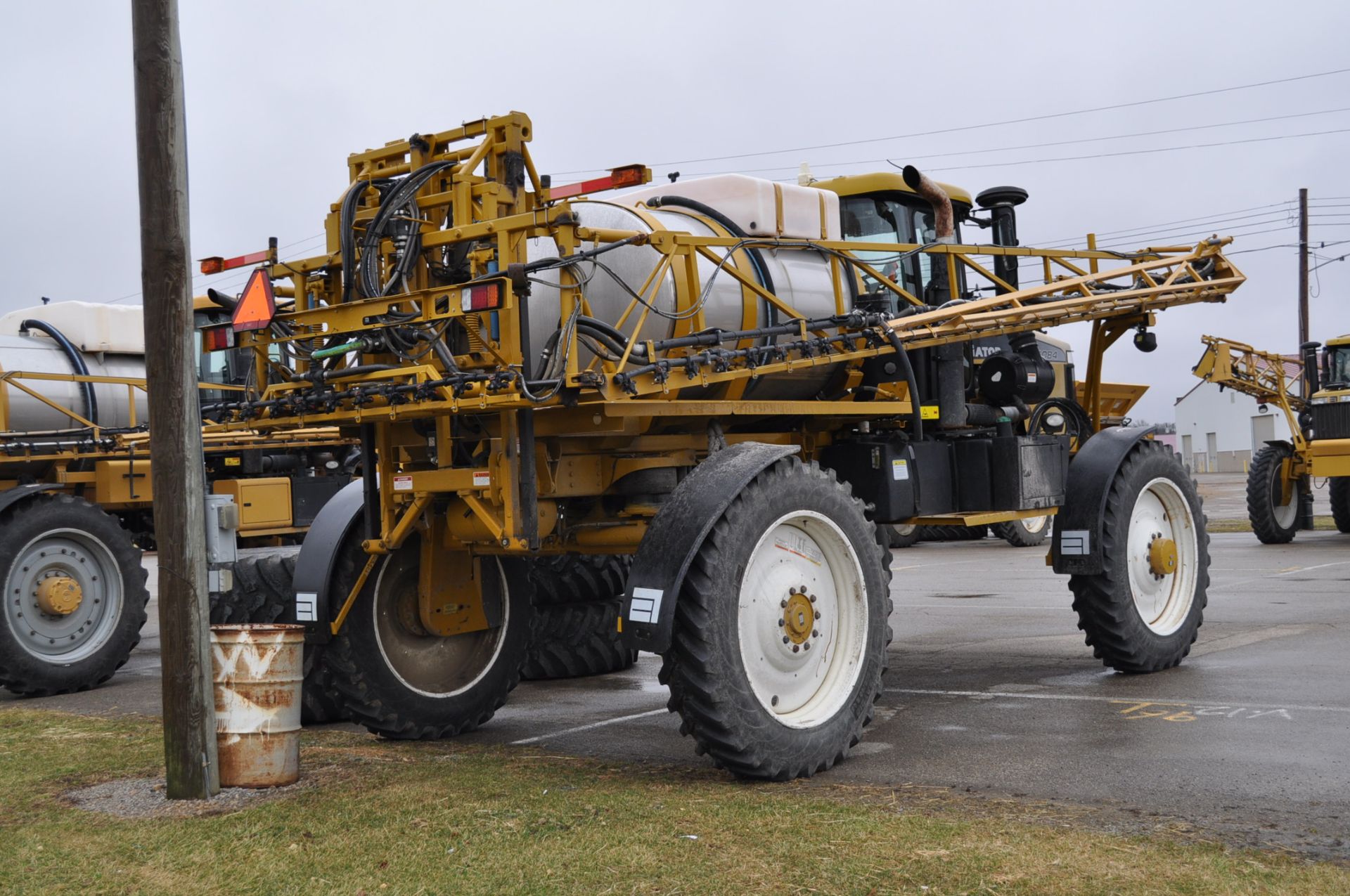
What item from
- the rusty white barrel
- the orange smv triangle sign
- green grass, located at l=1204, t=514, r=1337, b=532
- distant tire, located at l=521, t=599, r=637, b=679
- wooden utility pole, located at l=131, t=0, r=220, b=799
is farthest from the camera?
green grass, located at l=1204, t=514, r=1337, b=532

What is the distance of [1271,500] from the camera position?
22312mm

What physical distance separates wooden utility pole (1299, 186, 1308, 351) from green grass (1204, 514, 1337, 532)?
37.9 ft

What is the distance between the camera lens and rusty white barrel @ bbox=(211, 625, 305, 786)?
6699 mm

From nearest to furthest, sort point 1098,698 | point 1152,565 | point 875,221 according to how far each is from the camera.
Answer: point 1098,698 → point 1152,565 → point 875,221

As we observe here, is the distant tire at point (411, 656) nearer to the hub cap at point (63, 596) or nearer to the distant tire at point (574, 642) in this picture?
the distant tire at point (574, 642)

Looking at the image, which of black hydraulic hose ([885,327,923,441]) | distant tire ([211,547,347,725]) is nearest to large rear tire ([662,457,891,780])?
black hydraulic hose ([885,327,923,441])

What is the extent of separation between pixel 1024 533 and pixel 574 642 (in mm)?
15246

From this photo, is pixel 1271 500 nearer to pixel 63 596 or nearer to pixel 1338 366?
pixel 1338 366

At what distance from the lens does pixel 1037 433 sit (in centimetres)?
995

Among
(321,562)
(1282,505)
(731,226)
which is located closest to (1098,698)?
(731,226)

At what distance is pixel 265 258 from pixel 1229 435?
255ft

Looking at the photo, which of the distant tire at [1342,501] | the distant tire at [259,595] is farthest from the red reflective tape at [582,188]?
the distant tire at [1342,501]

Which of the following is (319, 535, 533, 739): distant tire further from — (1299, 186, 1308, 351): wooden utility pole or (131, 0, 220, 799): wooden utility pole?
(1299, 186, 1308, 351): wooden utility pole

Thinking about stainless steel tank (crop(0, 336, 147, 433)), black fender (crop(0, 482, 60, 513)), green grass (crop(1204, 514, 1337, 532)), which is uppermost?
stainless steel tank (crop(0, 336, 147, 433))
